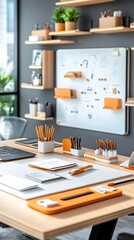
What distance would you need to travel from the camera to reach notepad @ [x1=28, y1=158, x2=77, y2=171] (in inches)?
98.1

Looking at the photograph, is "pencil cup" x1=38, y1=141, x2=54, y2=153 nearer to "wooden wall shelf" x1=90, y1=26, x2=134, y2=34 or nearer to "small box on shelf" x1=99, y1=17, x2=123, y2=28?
"wooden wall shelf" x1=90, y1=26, x2=134, y2=34

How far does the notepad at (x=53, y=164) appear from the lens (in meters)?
2.49

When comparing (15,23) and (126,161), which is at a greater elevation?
(15,23)

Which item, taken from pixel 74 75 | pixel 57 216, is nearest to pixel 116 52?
pixel 74 75

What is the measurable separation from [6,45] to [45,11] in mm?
770

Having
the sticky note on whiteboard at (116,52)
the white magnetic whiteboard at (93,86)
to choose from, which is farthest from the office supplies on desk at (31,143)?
the sticky note on whiteboard at (116,52)

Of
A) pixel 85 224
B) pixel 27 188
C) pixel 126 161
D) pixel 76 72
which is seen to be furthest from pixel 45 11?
pixel 85 224

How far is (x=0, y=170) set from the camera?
250 centimetres

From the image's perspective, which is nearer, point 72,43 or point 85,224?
point 85,224

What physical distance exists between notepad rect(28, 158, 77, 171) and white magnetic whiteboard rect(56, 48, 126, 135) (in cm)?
220

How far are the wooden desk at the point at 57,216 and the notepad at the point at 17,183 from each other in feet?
0.29

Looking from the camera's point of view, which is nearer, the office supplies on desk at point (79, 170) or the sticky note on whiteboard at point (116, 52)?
the office supplies on desk at point (79, 170)

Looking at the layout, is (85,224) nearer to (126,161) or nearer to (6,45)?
(126,161)

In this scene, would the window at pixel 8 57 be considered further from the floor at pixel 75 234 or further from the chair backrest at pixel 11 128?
the floor at pixel 75 234
